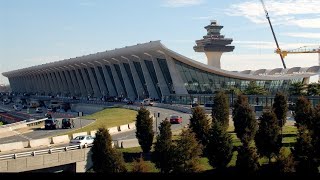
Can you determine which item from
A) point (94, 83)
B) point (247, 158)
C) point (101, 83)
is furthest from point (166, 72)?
point (247, 158)

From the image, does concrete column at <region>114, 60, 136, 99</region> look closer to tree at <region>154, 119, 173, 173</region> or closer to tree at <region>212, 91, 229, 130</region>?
tree at <region>212, 91, 229, 130</region>

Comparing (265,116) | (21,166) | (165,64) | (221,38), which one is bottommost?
(21,166)

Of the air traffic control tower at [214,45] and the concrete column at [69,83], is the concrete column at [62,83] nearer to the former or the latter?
the concrete column at [69,83]

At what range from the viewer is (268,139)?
25469 millimetres

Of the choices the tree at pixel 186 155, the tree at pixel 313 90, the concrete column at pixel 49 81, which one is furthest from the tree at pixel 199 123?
the concrete column at pixel 49 81

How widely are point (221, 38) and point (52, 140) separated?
110 metres

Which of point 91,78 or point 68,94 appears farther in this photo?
point 68,94

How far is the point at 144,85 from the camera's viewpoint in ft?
317

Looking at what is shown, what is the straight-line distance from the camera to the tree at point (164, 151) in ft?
68.6

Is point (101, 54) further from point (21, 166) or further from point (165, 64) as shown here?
point (21, 166)

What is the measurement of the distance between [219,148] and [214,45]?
114 m

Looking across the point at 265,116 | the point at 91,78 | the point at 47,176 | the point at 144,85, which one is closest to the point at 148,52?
the point at 144,85

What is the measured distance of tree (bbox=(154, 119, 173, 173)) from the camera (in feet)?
68.6

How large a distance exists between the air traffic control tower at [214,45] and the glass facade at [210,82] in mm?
47572
